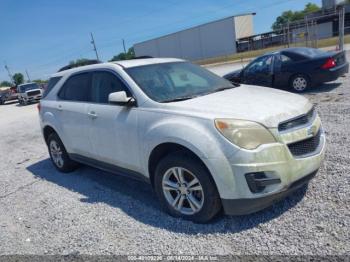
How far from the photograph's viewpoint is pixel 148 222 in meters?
3.80

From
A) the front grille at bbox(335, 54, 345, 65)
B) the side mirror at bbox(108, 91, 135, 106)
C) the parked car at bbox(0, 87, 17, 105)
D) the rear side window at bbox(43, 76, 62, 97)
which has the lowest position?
the parked car at bbox(0, 87, 17, 105)

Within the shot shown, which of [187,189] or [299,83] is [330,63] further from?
[187,189]

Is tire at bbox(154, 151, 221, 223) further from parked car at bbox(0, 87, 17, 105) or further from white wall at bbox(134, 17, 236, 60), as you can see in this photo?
white wall at bbox(134, 17, 236, 60)

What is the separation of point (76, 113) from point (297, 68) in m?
7.18

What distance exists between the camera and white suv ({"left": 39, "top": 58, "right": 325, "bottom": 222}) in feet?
10.3

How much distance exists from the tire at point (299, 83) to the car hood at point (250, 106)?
634cm

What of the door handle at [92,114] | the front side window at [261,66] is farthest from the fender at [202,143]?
the front side window at [261,66]

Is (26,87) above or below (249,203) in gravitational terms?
below

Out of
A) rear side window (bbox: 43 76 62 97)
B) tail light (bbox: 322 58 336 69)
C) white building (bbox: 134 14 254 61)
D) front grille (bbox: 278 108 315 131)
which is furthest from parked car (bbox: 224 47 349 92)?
white building (bbox: 134 14 254 61)

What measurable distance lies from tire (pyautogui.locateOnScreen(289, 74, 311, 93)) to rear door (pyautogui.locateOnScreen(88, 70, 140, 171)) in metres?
7.04

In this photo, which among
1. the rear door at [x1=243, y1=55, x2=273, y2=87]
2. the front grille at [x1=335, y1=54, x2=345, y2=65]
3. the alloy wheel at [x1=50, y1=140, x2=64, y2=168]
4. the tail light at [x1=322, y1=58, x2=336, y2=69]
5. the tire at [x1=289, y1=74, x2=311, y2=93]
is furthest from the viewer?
the rear door at [x1=243, y1=55, x2=273, y2=87]

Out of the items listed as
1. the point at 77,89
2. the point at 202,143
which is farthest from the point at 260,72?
the point at 202,143

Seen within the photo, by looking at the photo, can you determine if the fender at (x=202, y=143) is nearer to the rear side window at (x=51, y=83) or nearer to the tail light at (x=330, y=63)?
the rear side window at (x=51, y=83)

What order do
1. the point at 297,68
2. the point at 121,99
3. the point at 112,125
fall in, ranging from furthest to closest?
1. the point at 297,68
2. the point at 112,125
3. the point at 121,99
